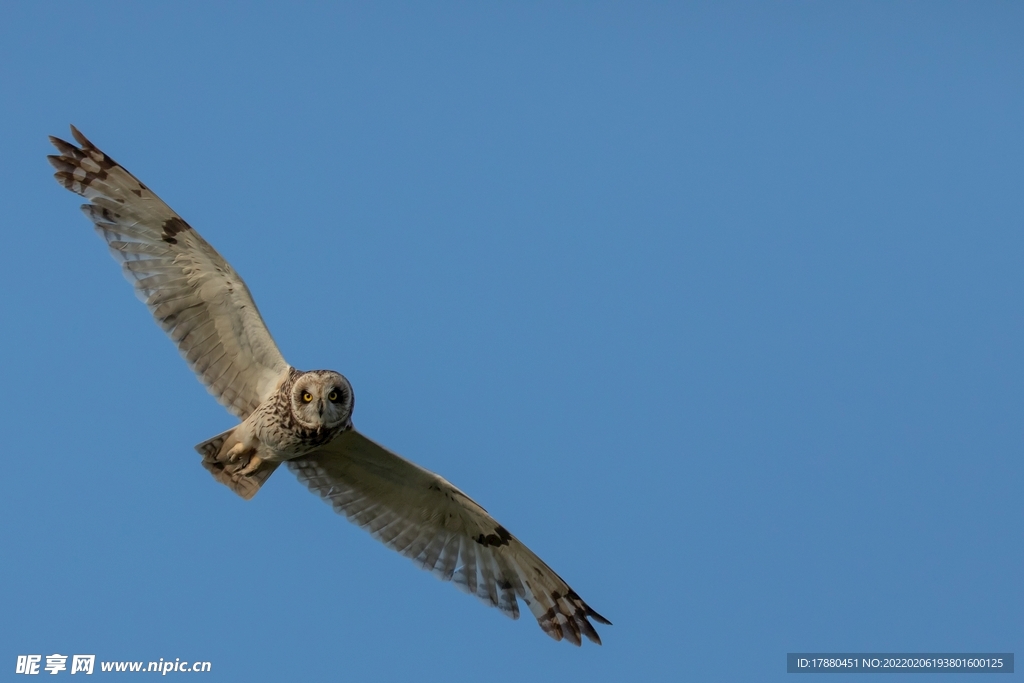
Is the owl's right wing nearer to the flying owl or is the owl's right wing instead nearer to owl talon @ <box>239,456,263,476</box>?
the flying owl

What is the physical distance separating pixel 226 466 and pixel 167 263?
1466 millimetres

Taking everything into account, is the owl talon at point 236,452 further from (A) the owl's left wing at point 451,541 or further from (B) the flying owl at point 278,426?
(A) the owl's left wing at point 451,541

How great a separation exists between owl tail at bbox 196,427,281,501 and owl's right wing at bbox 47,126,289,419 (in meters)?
0.46

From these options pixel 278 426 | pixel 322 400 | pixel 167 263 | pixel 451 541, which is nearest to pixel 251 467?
pixel 278 426

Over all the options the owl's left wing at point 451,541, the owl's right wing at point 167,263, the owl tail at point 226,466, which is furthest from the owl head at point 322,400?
the owl's left wing at point 451,541

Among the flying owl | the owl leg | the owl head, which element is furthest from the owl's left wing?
the owl head

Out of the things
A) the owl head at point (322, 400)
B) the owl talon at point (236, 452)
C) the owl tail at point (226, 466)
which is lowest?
the owl tail at point (226, 466)

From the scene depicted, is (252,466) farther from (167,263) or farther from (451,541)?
(451,541)

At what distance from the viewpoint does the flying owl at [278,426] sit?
28.6 feet

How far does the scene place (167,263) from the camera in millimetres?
8812

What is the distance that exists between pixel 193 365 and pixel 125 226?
107cm

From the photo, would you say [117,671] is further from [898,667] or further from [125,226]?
[898,667]

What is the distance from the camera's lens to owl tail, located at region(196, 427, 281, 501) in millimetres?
8734

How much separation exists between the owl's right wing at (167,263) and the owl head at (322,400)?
454 mm
